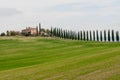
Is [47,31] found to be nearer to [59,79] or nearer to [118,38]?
[118,38]

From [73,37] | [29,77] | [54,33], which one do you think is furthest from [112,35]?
[29,77]

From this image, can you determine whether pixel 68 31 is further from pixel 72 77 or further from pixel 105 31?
pixel 72 77

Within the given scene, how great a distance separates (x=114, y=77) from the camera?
81.8 ft

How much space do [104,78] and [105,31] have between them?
390ft

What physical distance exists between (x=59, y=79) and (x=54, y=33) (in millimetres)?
149774

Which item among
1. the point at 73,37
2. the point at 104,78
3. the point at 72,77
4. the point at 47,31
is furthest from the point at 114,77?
the point at 47,31

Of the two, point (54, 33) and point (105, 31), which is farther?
point (54, 33)

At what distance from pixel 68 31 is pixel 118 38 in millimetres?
36393

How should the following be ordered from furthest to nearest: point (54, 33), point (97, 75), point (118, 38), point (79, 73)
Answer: point (54, 33)
point (118, 38)
point (79, 73)
point (97, 75)

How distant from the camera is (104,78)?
2502cm

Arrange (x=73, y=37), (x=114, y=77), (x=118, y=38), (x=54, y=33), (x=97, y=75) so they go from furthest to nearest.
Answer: (x=54, y=33) → (x=73, y=37) → (x=118, y=38) → (x=97, y=75) → (x=114, y=77)

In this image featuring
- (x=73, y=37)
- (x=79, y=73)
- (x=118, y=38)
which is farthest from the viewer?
(x=73, y=37)

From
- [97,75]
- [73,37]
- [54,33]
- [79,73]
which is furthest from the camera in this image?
[54,33]

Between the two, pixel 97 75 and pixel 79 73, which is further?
pixel 79 73
